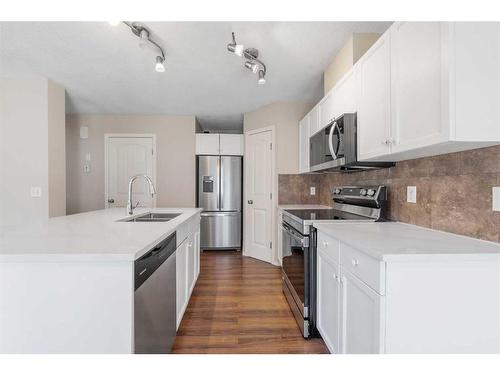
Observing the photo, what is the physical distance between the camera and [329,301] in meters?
1.56

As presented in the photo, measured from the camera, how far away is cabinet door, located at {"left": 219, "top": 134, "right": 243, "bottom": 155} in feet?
14.0

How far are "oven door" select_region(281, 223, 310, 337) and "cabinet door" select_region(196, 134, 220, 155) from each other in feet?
7.40

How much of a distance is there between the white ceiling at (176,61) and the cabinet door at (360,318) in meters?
1.95

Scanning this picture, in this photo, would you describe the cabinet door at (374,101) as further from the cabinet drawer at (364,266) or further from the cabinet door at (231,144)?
the cabinet door at (231,144)

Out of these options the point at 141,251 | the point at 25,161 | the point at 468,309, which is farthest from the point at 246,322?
the point at 25,161

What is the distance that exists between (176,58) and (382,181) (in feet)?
→ 7.42

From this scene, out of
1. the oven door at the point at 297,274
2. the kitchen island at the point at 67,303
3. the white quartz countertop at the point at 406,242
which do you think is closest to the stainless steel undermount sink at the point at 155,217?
the oven door at the point at 297,274

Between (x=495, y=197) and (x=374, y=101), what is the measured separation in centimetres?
81

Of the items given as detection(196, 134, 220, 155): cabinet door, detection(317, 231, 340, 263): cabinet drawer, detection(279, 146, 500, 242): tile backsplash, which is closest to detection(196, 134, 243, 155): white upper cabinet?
detection(196, 134, 220, 155): cabinet door

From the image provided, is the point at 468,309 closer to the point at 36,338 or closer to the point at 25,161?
the point at 36,338

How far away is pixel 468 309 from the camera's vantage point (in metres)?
1.02

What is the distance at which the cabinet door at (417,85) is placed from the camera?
1089 millimetres

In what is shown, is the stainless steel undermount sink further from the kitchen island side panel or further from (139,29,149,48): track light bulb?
(139,29,149,48): track light bulb

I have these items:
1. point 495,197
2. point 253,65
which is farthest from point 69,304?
point 253,65
